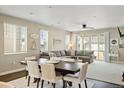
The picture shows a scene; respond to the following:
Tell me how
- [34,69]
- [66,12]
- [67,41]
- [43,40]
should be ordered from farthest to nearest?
[67,41], [43,40], [66,12], [34,69]

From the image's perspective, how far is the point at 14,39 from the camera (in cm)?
600

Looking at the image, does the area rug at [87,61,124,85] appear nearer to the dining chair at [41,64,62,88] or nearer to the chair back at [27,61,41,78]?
the dining chair at [41,64,62,88]

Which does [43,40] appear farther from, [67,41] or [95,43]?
[95,43]

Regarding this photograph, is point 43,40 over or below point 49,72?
over

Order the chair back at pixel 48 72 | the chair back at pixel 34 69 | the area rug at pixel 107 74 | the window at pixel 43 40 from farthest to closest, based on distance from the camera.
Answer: the window at pixel 43 40
the area rug at pixel 107 74
the chair back at pixel 34 69
the chair back at pixel 48 72

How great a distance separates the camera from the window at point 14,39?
5.53 metres

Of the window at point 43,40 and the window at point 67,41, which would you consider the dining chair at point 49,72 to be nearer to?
the window at point 43,40

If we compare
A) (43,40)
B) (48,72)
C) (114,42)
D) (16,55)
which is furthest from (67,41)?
(48,72)

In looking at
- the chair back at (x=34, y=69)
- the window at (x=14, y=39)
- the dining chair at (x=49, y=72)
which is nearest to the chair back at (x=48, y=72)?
the dining chair at (x=49, y=72)

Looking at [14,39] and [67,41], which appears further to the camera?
[67,41]

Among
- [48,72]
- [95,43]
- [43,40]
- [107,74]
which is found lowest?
[107,74]
